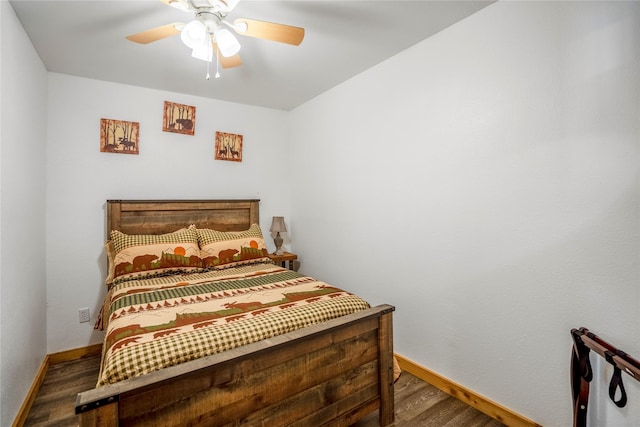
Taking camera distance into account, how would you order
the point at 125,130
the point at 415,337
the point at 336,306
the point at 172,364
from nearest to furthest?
the point at 172,364 < the point at 336,306 < the point at 415,337 < the point at 125,130

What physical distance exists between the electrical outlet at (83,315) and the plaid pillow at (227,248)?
109cm

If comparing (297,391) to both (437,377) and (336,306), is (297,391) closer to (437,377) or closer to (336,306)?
(336,306)

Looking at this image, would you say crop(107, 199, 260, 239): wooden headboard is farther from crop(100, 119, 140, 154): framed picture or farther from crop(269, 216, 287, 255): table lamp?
crop(100, 119, 140, 154): framed picture

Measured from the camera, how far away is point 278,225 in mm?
3508

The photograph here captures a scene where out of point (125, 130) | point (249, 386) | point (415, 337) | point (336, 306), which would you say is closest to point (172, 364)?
point (249, 386)

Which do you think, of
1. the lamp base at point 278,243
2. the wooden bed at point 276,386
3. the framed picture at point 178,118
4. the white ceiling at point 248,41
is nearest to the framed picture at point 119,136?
the framed picture at point 178,118

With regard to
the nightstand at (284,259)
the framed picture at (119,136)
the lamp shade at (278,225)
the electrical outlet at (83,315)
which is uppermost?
the framed picture at (119,136)

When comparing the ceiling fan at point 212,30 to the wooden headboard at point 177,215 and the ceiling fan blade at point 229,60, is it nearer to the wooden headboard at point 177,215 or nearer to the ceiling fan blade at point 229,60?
the ceiling fan blade at point 229,60

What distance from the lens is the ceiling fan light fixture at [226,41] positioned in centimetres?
165

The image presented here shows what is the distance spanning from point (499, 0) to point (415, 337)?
224cm

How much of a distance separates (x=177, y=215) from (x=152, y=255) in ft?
2.12

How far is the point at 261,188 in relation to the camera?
11.8 feet

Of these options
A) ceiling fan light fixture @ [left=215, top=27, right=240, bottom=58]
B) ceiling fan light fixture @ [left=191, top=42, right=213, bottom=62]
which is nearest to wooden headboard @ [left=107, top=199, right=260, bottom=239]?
ceiling fan light fixture @ [left=191, top=42, right=213, bottom=62]

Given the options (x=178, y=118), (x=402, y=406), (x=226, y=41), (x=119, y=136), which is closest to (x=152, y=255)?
(x=119, y=136)
